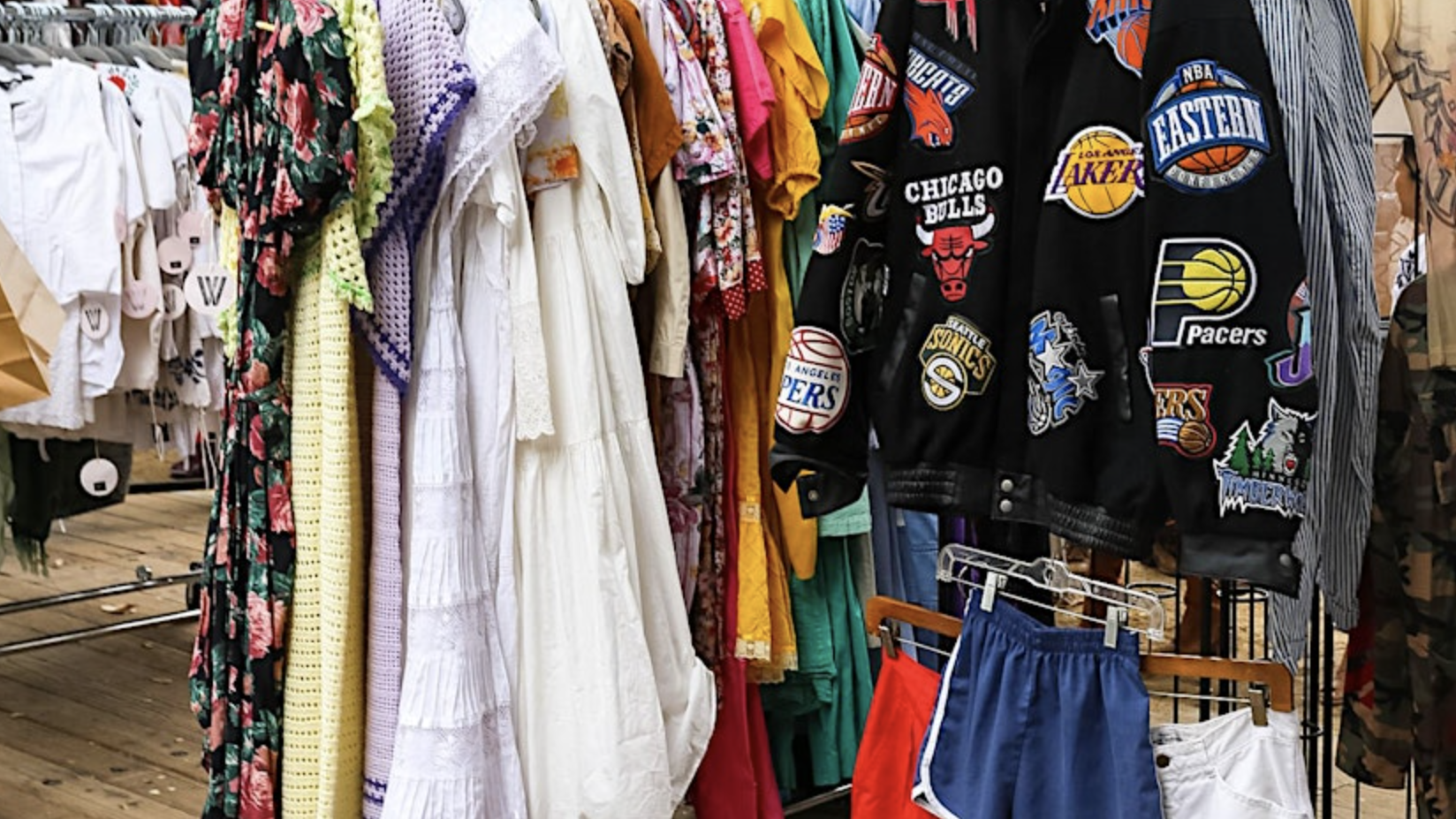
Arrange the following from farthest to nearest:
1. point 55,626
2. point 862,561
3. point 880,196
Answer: point 55,626
point 862,561
point 880,196

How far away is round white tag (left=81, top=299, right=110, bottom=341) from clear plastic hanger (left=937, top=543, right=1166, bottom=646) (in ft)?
7.43

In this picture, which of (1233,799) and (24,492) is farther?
(24,492)

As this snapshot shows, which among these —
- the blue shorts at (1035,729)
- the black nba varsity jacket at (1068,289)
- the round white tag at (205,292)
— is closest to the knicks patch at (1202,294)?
the black nba varsity jacket at (1068,289)

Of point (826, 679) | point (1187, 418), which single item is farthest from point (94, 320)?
point (1187, 418)

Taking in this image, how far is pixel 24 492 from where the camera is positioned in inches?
166

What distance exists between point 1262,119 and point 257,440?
63.0 inches

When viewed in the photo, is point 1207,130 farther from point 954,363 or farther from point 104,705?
point 104,705

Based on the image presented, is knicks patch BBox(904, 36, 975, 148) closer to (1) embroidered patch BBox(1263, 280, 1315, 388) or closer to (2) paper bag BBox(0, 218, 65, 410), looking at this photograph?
(1) embroidered patch BBox(1263, 280, 1315, 388)

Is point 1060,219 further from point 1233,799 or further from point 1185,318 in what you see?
point 1233,799

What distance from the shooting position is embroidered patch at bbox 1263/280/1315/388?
169 cm

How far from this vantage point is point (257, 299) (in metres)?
2.50

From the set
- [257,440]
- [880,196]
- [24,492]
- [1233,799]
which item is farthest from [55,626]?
[1233,799]

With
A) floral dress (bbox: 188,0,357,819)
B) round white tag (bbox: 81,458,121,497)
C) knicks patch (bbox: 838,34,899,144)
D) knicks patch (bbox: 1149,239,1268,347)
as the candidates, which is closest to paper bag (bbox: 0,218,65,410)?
floral dress (bbox: 188,0,357,819)

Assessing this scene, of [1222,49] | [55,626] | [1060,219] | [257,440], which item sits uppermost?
[1222,49]
